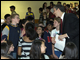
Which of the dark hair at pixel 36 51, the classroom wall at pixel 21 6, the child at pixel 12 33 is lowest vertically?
the dark hair at pixel 36 51

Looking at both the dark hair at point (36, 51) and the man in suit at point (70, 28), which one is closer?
the dark hair at point (36, 51)

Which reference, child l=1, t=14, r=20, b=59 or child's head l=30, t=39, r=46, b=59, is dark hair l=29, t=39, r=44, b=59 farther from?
child l=1, t=14, r=20, b=59

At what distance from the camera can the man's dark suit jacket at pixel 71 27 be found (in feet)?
6.61

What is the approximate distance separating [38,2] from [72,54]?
8.79m

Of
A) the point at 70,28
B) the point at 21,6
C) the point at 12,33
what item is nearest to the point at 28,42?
the point at 12,33

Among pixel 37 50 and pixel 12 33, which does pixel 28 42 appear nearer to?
pixel 37 50

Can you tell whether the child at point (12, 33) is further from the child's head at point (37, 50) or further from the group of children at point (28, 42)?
the child's head at point (37, 50)

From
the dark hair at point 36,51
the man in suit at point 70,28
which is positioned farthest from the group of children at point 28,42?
the man in suit at point 70,28

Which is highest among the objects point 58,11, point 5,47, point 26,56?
point 58,11

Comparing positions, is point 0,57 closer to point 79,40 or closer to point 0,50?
point 0,50

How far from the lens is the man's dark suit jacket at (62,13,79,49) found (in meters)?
2.01

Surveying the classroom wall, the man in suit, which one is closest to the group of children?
the man in suit

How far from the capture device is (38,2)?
32.8 ft

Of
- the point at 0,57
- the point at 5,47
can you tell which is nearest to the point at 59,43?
the point at 5,47
